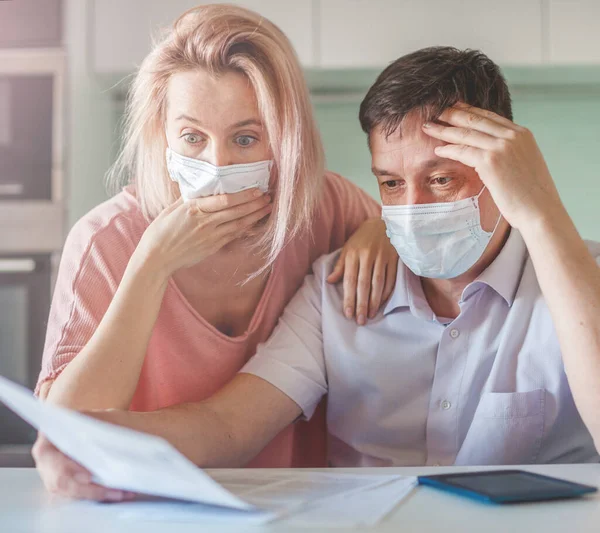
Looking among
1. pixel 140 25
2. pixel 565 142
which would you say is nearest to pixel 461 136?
pixel 565 142

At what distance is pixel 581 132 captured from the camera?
58.2 inches

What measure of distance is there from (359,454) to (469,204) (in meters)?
0.44

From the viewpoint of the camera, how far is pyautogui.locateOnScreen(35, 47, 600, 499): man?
960mm

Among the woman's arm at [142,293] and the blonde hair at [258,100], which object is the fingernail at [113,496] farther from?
the blonde hair at [258,100]

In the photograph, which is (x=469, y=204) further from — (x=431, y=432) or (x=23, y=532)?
(x=23, y=532)

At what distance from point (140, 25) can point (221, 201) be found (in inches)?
22.0

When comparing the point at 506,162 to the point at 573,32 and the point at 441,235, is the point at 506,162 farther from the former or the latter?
the point at 573,32

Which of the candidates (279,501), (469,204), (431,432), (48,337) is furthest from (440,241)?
(48,337)

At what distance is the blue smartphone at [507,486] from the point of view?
2.08 ft

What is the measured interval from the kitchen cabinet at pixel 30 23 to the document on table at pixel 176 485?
120 centimetres

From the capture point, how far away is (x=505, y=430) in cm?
103

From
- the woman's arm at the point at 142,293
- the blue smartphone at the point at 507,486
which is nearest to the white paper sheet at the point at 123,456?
the blue smartphone at the point at 507,486

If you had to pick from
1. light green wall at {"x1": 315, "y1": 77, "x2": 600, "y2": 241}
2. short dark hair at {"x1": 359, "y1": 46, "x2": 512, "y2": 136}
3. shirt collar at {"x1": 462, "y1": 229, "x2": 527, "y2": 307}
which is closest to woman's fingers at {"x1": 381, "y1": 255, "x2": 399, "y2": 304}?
shirt collar at {"x1": 462, "y1": 229, "x2": 527, "y2": 307}

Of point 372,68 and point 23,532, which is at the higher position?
point 372,68
